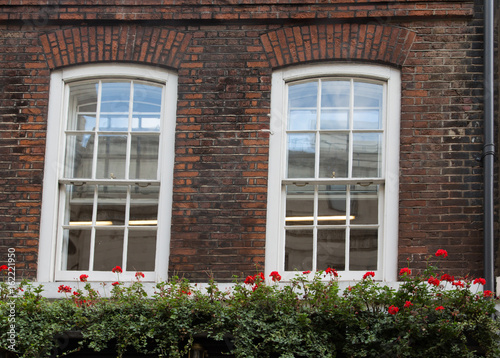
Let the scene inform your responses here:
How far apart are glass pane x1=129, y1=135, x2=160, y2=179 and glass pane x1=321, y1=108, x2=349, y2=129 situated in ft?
6.24

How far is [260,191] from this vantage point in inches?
375

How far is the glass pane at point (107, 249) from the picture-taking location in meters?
9.63

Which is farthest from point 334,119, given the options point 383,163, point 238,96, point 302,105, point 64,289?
point 64,289

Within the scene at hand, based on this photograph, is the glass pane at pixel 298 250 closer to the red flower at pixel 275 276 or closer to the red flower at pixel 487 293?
the red flower at pixel 275 276

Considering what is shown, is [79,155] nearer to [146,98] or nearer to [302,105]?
[146,98]

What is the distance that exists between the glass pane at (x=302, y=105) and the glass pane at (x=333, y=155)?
0.24 m

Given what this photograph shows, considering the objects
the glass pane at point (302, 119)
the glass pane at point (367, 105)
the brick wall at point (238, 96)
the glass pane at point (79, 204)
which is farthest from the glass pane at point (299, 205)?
the glass pane at point (79, 204)

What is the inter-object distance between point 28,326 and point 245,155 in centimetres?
293

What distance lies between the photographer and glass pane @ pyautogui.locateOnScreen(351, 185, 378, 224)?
9562 millimetres

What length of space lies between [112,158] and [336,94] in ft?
8.67

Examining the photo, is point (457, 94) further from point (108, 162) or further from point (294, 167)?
point (108, 162)

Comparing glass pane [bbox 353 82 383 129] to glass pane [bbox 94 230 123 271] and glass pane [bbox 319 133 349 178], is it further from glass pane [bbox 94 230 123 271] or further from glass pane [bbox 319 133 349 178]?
glass pane [bbox 94 230 123 271]

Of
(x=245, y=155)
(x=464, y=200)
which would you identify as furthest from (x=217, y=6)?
(x=464, y=200)

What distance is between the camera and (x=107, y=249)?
9672mm
